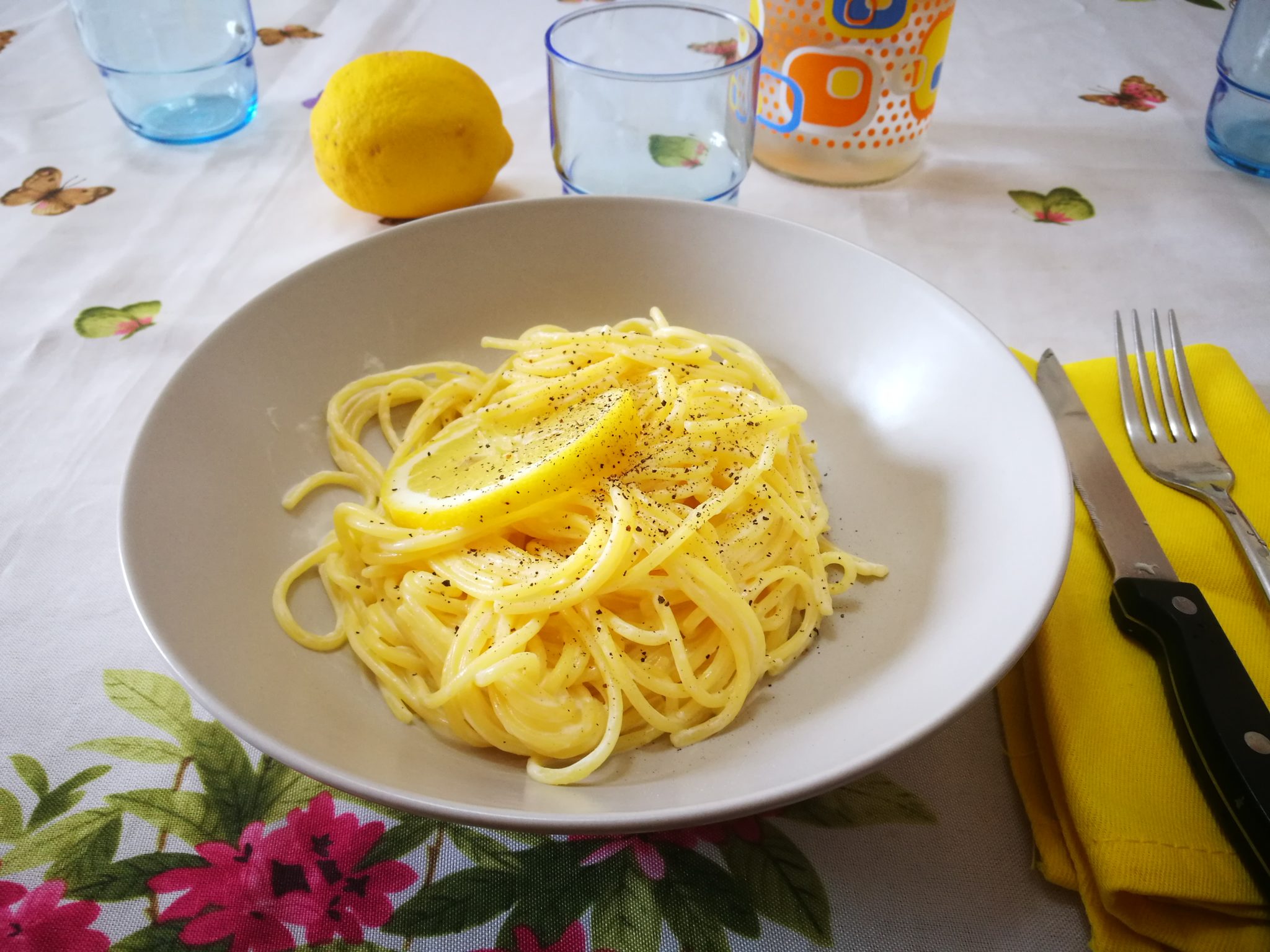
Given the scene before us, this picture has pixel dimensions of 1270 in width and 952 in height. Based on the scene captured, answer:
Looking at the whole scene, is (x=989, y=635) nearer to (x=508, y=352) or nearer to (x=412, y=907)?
(x=412, y=907)

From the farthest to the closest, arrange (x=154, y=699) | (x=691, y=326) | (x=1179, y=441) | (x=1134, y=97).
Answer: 1. (x=1134, y=97)
2. (x=691, y=326)
3. (x=1179, y=441)
4. (x=154, y=699)

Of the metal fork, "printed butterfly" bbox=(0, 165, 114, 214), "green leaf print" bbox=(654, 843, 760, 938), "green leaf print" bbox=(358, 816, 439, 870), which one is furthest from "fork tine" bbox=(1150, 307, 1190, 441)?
"printed butterfly" bbox=(0, 165, 114, 214)

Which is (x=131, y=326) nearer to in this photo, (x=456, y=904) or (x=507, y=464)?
(x=507, y=464)

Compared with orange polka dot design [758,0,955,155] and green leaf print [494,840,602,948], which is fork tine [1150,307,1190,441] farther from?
green leaf print [494,840,602,948]

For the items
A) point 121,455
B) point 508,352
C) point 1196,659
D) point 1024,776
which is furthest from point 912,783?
point 121,455

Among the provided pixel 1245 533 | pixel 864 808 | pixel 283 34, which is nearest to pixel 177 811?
pixel 864 808

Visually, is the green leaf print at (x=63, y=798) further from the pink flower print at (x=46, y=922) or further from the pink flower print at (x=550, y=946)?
the pink flower print at (x=550, y=946)
